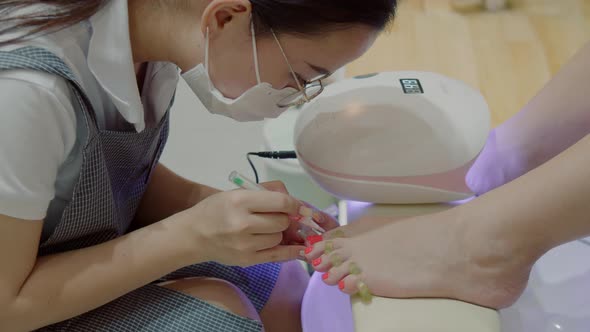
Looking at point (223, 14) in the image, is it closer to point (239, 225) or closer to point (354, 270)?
point (239, 225)

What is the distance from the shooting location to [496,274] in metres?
0.75

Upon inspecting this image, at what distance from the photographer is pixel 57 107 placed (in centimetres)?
64

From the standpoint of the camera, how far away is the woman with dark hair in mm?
642

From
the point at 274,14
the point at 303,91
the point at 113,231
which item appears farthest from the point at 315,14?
the point at 113,231

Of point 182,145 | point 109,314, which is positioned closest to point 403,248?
point 109,314

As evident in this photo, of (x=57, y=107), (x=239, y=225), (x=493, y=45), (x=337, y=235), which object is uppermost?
(x=57, y=107)

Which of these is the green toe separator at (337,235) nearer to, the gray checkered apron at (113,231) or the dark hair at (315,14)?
the gray checkered apron at (113,231)

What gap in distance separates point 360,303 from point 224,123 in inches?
42.6

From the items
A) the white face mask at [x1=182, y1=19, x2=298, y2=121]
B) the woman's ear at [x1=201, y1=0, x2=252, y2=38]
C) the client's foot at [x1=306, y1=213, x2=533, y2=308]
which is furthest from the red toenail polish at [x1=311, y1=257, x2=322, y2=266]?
the woman's ear at [x1=201, y1=0, x2=252, y2=38]

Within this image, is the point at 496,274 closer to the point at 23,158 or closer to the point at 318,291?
the point at 318,291

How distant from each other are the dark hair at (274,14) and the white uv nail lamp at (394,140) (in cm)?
20

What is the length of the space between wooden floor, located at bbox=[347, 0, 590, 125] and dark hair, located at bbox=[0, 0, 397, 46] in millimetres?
1059

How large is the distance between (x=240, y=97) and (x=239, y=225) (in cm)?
17

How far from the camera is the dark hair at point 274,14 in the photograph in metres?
0.64
